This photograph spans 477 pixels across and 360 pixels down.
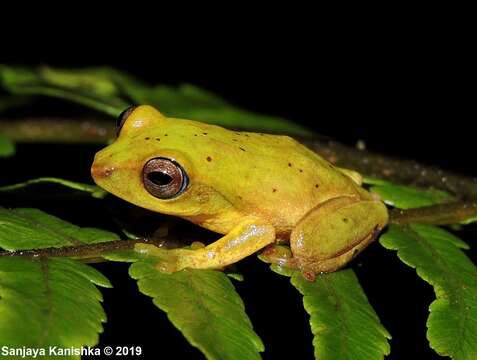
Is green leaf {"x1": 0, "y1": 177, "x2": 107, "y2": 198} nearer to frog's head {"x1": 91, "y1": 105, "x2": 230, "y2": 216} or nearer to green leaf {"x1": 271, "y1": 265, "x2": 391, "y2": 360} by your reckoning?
frog's head {"x1": 91, "y1": 105, "x2": 230, "y2": 216}

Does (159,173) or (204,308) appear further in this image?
(159,173)

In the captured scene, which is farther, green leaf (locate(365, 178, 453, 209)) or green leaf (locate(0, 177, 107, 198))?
green leaf (locate(365, 178, 453, 209))

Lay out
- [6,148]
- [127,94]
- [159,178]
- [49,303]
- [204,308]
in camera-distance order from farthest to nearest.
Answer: [127,94]
[6,148]
[159,178]
[204,308]
[49,303]

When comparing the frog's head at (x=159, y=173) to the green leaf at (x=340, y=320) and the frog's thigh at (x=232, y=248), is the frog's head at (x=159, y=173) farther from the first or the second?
the green leaf at (x=340, y=320)

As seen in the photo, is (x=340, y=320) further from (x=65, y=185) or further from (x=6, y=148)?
(x=6, y=148)

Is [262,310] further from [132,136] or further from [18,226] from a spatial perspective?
[18,226]

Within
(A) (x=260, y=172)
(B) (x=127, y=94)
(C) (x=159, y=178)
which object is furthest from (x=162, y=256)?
(B) (x=127, y=94)

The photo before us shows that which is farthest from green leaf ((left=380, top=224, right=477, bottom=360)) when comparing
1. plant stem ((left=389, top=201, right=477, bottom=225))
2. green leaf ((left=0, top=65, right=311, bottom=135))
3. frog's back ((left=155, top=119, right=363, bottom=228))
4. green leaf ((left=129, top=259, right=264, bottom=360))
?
green leaf ((left=0, top=65, right=311, bottom=135))

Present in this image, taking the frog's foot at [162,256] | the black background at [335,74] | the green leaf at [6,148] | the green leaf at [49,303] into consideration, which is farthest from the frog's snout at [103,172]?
the black background at [335,74]
